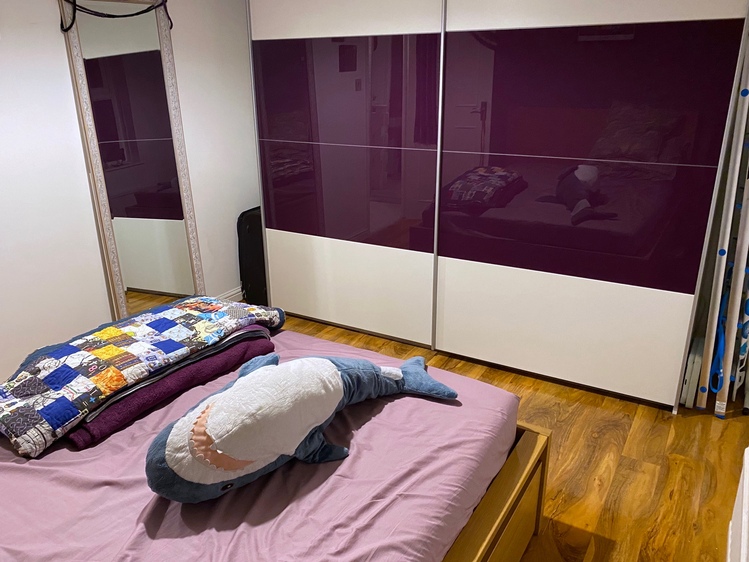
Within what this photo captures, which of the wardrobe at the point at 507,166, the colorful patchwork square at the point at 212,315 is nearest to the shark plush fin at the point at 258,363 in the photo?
the colorful patchwork square at the point at 212,315

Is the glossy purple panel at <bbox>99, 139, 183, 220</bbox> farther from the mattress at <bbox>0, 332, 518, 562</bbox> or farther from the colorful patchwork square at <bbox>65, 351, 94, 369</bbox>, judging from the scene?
the mattress at <bbox>0, 332, 518, 562</bbox>

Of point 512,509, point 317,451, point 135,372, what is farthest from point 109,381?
point 512,509

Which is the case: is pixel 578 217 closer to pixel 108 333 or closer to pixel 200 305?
pixel 200 305

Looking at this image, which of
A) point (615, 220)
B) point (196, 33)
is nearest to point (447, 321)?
point (615, 220)

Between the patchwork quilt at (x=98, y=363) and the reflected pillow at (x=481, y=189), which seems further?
the reflected pillow at (x=481, y=189)

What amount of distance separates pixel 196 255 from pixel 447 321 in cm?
162

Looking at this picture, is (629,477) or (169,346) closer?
(169,346)

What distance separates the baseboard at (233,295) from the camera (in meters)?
3.96

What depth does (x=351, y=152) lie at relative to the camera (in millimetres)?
3191

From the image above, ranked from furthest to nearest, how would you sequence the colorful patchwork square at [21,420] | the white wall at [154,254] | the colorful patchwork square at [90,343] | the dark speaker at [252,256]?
1. the dark speaker at [252,256]
2. the white wall at [154,254]
3. the colorful patchwork square at [90,343]
4. the colorful patchwork square at [21,420]

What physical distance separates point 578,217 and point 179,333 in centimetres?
181

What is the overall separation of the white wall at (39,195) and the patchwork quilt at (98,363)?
101 centimetres

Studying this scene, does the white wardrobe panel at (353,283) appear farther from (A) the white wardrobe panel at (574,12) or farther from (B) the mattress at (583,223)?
(A) the white wardrobe panel at (574,12)

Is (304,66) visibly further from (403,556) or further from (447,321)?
(403,556)
